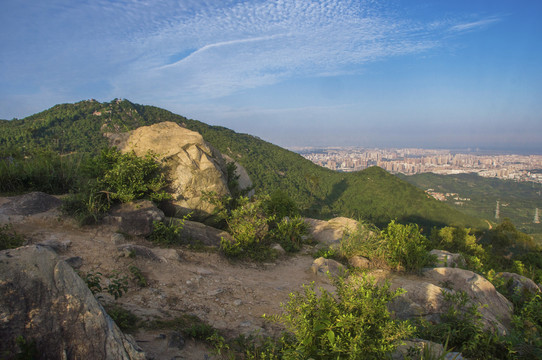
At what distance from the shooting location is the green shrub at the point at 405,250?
287 inches

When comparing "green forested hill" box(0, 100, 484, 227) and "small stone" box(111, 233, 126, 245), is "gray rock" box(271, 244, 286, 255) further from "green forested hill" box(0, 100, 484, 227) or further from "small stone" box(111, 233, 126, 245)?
"green forested hill" box(0, 100, 484, 227)

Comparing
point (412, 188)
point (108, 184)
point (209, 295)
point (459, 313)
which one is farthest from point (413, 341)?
point (412, 188)

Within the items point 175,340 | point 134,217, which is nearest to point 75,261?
point 134,217

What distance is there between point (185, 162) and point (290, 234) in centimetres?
414

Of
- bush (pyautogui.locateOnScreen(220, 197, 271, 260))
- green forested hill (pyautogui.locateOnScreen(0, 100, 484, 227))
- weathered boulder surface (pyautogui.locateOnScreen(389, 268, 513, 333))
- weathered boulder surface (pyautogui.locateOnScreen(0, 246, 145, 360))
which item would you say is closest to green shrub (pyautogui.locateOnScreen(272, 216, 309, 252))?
bush (pyautogui.locateOnScreen(220, 197, 271, 260))

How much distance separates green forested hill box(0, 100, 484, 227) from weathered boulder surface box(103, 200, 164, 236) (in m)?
28.9

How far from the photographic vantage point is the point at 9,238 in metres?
5.15

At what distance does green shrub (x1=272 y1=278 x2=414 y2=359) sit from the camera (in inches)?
106

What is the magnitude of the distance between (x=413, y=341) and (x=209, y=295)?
3.23 metres

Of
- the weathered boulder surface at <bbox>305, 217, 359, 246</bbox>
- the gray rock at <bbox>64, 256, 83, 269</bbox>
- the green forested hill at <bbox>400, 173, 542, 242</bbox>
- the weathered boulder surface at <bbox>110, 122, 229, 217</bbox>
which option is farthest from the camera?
the green forested hill at <bbox>400, 173, 542, 242</bbox>

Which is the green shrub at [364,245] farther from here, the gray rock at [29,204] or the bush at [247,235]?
the gray rock at [29,204]

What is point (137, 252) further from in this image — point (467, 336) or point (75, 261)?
point (467, 336)

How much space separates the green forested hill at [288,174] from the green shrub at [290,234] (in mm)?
25397

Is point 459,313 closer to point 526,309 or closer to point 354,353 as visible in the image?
point 526,309
